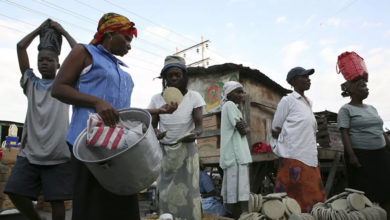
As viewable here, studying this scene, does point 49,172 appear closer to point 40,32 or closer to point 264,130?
point 40,32

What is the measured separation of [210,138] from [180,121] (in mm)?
3282

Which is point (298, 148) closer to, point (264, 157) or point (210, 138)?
point (264, 157)

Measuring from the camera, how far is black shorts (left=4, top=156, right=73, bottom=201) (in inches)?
96.9

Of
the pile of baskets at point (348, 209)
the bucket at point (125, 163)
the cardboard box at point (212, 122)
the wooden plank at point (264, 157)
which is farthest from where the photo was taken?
the cardboard box at point (212, 122)

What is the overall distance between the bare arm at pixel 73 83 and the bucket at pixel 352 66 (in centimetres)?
364

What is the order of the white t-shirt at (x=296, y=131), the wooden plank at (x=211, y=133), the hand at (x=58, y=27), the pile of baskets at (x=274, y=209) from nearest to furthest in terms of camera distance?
the hand at (x=58, y=27)
the pile of baskets at (x=274, y=209)
the white t-shirt at (x=296, y=131)
the wooden plank at (x=211, y=133)

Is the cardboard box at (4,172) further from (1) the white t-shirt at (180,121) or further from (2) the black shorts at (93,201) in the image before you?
(2) the black shorts at (93,201)

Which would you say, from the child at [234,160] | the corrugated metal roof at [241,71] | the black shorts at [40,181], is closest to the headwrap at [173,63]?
the child at [234,160]

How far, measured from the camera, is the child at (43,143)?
2486 mm

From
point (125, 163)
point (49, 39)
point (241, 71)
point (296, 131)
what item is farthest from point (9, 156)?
point (241, 71)

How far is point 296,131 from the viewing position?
3.58 meters

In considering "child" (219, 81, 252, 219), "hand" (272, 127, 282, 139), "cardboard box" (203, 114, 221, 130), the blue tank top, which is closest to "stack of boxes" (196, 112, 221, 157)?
"cardboard box" (203, 114, 221, 130)

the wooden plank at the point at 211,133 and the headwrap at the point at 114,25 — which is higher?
the headwrap at the point at 114,25

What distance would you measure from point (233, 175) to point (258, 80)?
546 cm
